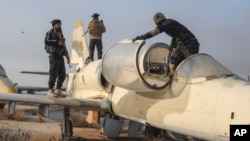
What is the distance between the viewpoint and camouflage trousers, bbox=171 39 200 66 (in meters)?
8.24

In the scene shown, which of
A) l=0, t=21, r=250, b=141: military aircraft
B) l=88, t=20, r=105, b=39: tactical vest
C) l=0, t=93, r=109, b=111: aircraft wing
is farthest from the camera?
l=88, t=20, r=105, b=39: tactical vest

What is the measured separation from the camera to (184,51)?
839 cm

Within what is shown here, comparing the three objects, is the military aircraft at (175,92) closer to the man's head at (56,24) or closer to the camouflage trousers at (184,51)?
the camouflage trousers at (184,51)

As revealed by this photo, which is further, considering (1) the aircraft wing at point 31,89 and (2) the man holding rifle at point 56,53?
(1) the aircraft wing at point 31,89

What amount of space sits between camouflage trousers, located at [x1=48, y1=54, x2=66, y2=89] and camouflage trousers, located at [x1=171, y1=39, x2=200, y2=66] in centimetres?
374

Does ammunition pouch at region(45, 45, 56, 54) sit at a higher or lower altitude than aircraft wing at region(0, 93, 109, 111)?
higher

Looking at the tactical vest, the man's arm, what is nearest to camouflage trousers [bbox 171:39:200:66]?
the man's arm

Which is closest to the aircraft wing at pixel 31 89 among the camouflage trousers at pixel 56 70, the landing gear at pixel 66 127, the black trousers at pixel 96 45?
the black trousers at pixel 96 45

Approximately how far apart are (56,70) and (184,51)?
13.0ft

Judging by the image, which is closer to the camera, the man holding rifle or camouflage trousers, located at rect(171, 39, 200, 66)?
camouflage trousers, located at rect(171, 39, 200, 66)

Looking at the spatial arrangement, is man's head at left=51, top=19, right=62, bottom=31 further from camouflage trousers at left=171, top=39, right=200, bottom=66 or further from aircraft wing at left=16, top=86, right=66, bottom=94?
aircraft wing at left=16, top=86, right=66, bottom=94

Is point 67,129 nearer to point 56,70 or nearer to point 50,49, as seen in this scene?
point 56,70

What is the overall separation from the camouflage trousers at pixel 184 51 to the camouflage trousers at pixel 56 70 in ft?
12.3

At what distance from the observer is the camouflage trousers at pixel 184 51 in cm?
824
